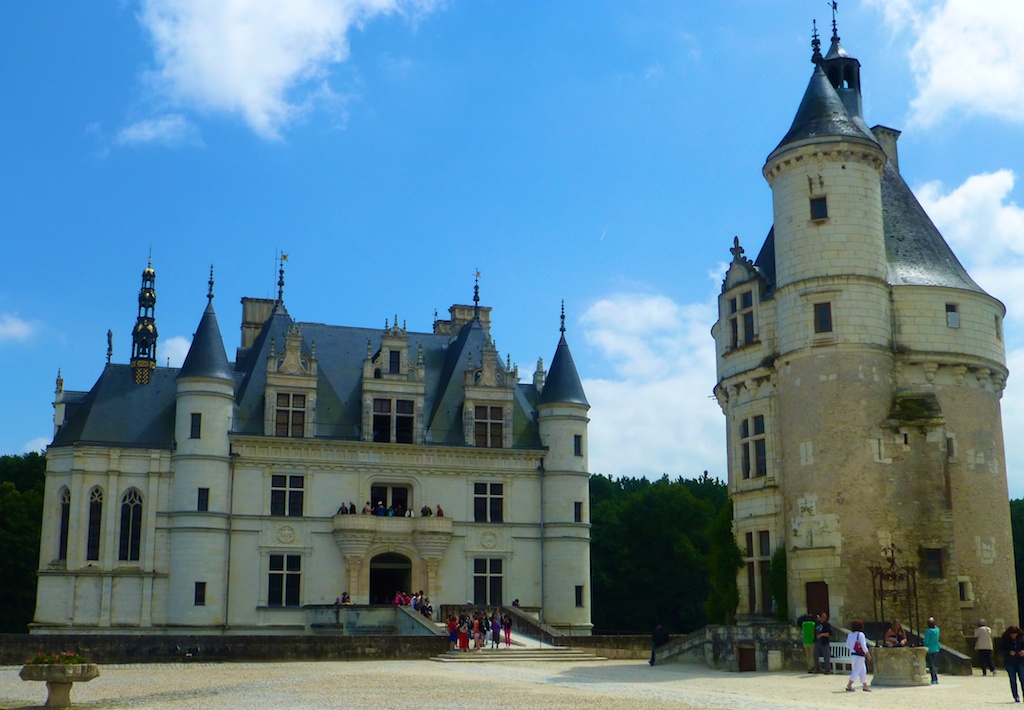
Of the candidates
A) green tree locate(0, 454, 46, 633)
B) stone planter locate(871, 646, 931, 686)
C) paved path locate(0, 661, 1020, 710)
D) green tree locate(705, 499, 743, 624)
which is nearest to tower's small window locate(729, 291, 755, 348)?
green tree locate(705, 499, 743, 624)

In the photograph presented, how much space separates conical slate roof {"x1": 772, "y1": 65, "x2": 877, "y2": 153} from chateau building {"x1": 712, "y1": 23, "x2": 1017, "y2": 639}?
0.05 meters

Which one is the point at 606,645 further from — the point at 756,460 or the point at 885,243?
the point at 885,243

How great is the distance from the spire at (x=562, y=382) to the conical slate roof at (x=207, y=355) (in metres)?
11.9

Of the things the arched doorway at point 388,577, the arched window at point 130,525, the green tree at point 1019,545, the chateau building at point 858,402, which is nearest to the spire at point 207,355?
the arched window at point 130,525

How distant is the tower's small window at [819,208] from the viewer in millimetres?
28688

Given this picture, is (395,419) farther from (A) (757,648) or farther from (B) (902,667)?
(B) (902,667)

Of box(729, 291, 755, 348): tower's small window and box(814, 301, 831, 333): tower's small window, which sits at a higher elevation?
box(729, 291, 755, 348): tower's small window

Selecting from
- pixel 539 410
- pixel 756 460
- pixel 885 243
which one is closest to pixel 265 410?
pixel 539 410

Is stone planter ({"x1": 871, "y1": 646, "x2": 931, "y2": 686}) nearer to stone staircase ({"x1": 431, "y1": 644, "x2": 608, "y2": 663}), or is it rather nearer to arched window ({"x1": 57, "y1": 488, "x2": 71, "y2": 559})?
stone staircase ({"x1": 431, "y1": 644, "x2": 608, "y2": 663})

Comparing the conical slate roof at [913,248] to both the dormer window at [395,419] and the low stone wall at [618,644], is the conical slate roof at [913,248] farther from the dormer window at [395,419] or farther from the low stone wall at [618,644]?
the dormer window at [395,419]

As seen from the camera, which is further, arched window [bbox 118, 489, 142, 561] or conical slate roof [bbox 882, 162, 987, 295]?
arched window [bbox 118, 489, 142, 561]

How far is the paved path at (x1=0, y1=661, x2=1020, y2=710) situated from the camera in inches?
632

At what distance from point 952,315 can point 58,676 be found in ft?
73.1

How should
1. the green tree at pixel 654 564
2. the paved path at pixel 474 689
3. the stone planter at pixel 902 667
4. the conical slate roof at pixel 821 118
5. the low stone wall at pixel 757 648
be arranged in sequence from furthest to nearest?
the green tree at pixel 654 564
the conical slate roof at pixel 821 118
the low stone wall at pixel 757 648
the stone planter at pixel 902 667
the paved path at pixel 474 689
